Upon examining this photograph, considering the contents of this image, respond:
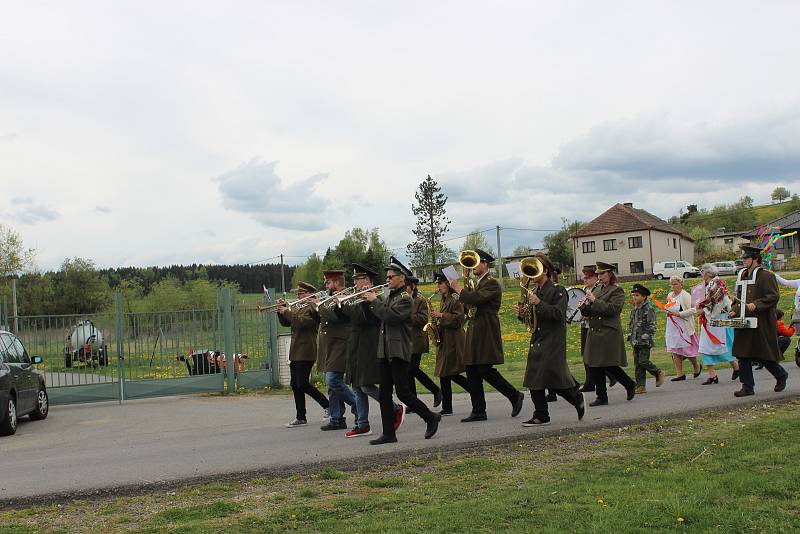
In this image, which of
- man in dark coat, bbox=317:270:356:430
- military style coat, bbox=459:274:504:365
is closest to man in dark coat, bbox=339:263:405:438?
man in dark coat, bbox=317:270:356:430

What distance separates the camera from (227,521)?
601 centimetres

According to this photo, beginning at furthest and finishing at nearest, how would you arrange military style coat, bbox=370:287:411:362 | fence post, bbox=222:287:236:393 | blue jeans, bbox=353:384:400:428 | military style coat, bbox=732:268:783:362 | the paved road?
fence post, bbox=222:287:236:393, military style coat, bbox=732:268:783:362, blue jeans, bbox=353:384:400:428, military style coat, bbox=370:287:411:362, the paved road

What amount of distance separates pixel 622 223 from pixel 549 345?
6812cm

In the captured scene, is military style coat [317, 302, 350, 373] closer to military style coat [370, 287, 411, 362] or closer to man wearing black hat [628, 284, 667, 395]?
military style coat [370, 287, 411, 362]

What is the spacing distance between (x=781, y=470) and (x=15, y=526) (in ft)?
19.8

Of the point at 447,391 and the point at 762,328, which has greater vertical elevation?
the point at 762,328

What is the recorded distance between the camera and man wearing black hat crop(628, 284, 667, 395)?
12.5 metres

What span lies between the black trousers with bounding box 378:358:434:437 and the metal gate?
8.54m

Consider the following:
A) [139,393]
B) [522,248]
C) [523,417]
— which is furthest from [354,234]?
[523,417]

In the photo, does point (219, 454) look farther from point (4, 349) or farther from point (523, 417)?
point (4, 349)

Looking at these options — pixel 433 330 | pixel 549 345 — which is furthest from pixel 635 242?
pixel 549 345

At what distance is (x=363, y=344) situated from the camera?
30.7 feet

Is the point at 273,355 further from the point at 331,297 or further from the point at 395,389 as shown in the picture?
the point at 395,389

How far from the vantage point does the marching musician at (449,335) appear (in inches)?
432
